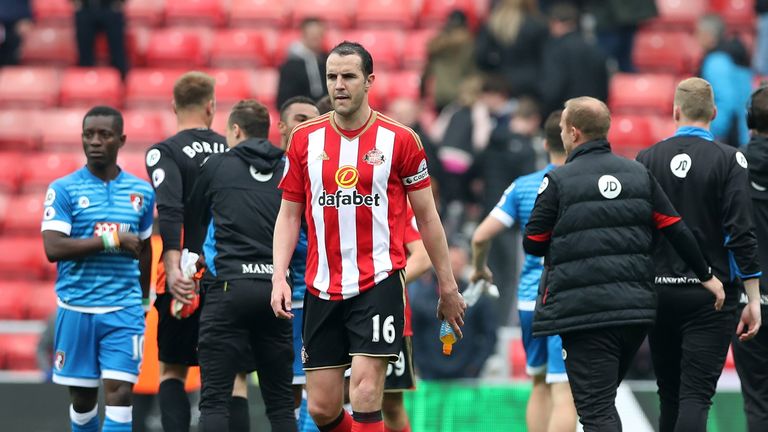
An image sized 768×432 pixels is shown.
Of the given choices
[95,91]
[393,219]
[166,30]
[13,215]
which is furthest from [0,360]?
[393,219]

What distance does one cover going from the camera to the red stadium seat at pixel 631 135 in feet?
47.8

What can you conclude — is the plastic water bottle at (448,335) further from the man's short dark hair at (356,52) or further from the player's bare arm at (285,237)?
the man's short dark hair at (356,52)

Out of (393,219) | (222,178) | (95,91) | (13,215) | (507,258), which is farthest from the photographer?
(95,91)

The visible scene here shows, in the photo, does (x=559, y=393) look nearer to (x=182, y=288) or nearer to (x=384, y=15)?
(x=182, y=288)

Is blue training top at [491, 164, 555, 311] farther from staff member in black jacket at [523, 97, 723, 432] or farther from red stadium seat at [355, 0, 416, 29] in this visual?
red stadium seat at [355, 0, 416, 29]

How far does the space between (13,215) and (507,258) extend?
548 cm

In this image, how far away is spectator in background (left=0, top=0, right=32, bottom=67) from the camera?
16047mm

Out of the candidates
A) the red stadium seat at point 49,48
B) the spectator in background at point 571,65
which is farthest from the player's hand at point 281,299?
the red stadium seat at point 49,48

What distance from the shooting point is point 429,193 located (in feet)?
22.4

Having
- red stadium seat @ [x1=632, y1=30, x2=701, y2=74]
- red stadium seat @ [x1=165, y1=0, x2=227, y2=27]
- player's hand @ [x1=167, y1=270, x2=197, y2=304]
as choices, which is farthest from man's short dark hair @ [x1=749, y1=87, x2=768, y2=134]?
red stadium seat @ [x1=165, y1=0, x2=227, y2=27]

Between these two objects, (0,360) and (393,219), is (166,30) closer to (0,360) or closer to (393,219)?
(0,360)

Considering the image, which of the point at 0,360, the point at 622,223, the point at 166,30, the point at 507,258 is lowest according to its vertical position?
the point at 0,360

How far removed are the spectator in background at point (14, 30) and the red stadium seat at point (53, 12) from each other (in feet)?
1.06

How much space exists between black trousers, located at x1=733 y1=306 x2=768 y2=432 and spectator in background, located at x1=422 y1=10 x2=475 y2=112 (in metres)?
6.99
